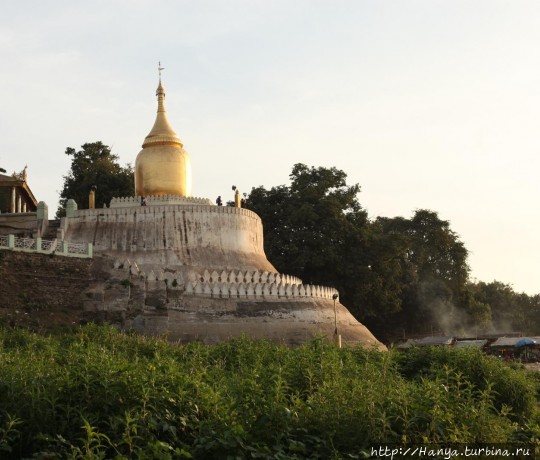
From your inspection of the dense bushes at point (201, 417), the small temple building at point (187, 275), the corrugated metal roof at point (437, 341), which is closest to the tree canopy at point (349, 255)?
the corrugated metal roof at point (437, 341)

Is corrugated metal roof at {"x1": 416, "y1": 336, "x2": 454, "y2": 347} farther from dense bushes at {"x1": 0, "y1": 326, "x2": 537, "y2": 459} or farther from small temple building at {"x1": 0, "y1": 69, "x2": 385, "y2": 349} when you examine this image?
dense bushes at {"x1": 0, "y1": 326, "x2": 537, "y2": 459}

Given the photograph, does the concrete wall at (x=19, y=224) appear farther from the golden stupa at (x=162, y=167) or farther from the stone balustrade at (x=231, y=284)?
the golden stupa at (x=162, y=167)

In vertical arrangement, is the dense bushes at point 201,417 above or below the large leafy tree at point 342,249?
below

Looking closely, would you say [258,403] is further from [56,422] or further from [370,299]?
[370,299]

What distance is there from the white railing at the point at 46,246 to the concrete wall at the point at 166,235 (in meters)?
2.36

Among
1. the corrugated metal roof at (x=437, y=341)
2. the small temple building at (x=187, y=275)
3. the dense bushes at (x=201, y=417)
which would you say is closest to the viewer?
the dense bushes at (x=201, y=417)

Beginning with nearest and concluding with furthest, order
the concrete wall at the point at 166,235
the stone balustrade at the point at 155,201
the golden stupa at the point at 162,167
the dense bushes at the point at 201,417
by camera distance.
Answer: the dense bushes at the point at 201,417 → the concrete wall at the point at 166,235 → the stone balustrade at the point at 155,201 → the golden stupa at the point at 162,167

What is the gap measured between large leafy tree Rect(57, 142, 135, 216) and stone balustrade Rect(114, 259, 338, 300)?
16046 mm

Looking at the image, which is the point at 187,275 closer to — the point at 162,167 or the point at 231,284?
the point at 231,284

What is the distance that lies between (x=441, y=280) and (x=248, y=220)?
21.4 m

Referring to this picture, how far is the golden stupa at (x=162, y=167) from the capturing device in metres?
43.4

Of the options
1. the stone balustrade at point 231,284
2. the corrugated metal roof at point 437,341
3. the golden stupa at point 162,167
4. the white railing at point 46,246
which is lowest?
the corrugated metal roof at point 437,341

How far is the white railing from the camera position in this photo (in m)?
30.8

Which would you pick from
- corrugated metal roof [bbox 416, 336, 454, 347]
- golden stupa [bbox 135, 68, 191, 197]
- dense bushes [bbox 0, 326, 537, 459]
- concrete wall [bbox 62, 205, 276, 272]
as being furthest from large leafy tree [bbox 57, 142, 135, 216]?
dense bushes [bbox 0, 326, 537, 459]
